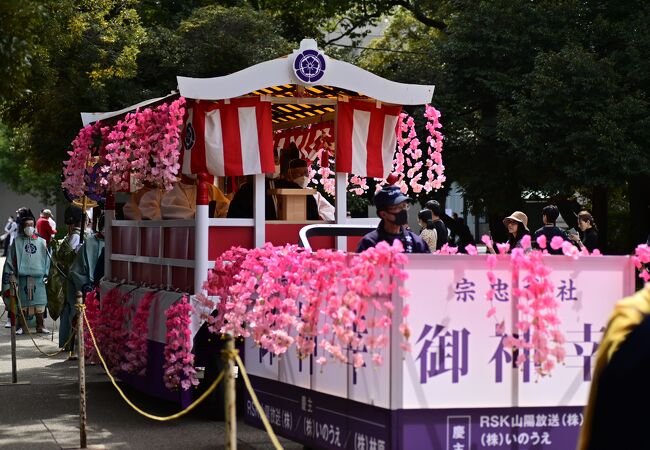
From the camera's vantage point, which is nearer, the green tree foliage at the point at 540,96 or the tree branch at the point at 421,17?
the green tree foliage at the point at 540,96

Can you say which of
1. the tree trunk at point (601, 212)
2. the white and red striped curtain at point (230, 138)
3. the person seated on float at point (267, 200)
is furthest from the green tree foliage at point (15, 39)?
the tree trunk at point (601, 212)

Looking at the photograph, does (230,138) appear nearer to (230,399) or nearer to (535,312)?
(535,312)

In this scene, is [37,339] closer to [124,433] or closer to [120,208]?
[120,208]

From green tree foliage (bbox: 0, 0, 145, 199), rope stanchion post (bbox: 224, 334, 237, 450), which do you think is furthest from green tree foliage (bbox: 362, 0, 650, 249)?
rope stanchion post (bbox: 224, 334, 237, 450)

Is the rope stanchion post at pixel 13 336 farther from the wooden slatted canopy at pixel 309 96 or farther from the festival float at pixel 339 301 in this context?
the wooden slatted canopy at pixel 309 96

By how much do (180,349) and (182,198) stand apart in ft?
6.05

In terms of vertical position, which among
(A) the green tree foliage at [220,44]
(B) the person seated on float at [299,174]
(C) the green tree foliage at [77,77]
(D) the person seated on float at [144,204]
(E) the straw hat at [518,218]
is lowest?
(E) the straw hat at [518,218]

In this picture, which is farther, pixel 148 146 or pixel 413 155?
pixel 413 155

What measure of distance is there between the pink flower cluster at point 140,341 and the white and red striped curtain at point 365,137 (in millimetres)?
2245

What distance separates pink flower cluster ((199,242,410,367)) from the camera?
6781 millimetres

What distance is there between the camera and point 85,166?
14.0 metres

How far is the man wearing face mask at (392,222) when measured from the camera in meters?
8.61

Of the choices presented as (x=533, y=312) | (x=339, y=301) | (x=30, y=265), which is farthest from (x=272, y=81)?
(x=30, y=265)

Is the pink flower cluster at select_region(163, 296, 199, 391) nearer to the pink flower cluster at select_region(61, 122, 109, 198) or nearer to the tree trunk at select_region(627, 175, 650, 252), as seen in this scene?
the pink flower cluster at select_region(61, 122, 109, 198)
